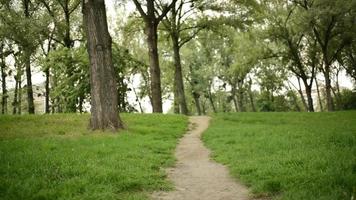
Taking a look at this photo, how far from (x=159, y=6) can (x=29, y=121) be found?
16299 mm

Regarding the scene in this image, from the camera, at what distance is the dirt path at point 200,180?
8430mm

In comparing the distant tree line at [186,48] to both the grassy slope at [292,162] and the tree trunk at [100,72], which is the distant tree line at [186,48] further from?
the grassy slope at [292,162]

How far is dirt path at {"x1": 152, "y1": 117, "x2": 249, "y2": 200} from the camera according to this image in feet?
27.7

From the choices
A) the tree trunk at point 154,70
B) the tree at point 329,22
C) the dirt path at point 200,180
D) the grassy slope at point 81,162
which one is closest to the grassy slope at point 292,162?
the dirt path at point 200,180

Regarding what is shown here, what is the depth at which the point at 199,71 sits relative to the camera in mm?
59750

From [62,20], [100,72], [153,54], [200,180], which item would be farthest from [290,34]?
[200,180]

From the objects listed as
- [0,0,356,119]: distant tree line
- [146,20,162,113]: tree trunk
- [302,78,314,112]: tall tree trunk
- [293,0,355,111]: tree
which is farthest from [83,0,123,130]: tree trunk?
[302,78,314,112]: tall tree trunk

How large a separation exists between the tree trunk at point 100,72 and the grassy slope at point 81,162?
31.5 inches

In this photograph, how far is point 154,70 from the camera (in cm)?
2767

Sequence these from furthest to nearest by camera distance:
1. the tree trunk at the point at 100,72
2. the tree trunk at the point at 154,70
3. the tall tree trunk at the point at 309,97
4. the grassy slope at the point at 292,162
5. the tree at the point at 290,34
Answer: the tall tree trunk at the point at 309,97, the tree at the point at 290,34, the tree trunk at the point at 154,70, the tree trunk at the point at 100,72, the grassy slope at the point at 292,162

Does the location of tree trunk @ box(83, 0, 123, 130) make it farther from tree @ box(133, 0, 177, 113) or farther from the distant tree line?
tree @ box(133, 0, 177, 113)

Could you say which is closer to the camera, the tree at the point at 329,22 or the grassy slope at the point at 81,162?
the grassy slope at the point at 81,162

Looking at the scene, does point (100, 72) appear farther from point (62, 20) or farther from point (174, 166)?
point (62, 20)

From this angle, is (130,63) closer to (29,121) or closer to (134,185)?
(29,121)
